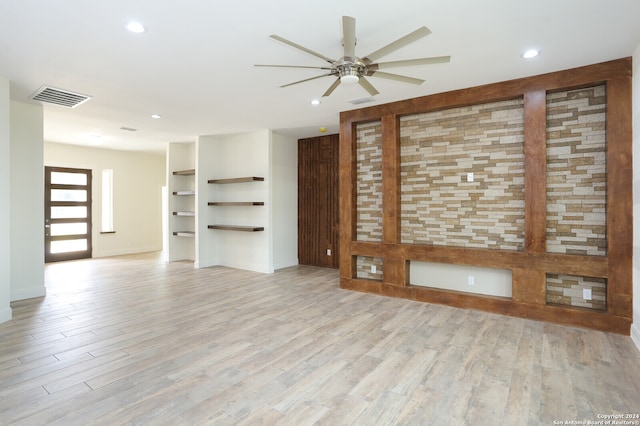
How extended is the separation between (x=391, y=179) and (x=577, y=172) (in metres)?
2.13

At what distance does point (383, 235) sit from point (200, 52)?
10.8 ft

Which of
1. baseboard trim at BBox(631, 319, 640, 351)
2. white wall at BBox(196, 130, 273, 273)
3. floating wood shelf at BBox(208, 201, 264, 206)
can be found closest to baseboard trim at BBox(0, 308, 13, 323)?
white wall at BBox(196, 130, 273, 273)

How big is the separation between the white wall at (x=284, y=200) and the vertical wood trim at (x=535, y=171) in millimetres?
4378

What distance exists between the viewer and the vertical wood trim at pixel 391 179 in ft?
15.5

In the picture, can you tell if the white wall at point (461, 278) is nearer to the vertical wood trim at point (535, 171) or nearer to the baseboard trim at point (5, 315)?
the vertical wood trim at point (535, 171)

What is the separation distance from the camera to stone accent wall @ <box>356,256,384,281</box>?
5.06m

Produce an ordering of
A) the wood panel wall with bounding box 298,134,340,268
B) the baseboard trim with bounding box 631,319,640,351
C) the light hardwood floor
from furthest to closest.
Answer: the wood panel wall with bounding box 298,134,340,268, the baseboard trim with bounding box 631,319,640,351, the light hardwood floor

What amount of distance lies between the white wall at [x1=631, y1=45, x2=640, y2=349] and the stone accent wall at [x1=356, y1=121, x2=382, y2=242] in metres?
2.81

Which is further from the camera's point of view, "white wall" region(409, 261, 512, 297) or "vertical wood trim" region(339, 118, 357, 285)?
"vertical wood trim" region(339, 118, 357, 285)

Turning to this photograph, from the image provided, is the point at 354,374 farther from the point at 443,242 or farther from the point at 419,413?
the point at 443,242

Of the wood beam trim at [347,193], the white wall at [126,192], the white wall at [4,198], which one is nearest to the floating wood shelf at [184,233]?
the white wall at [126,192]

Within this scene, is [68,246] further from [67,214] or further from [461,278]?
[461,278]

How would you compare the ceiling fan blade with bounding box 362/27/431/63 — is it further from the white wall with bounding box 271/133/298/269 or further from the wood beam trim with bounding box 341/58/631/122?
the white wall with bounding box 271/133/298/269

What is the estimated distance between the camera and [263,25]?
268 cm
